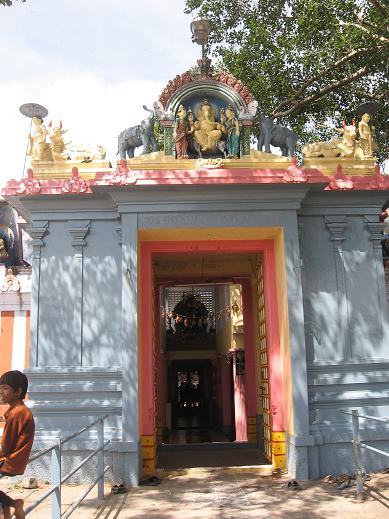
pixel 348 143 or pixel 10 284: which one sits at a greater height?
pixel 348 143

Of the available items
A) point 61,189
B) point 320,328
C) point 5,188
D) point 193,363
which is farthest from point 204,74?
point 193,363

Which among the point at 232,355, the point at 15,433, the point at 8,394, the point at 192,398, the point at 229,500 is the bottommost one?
A: the point at 192,398

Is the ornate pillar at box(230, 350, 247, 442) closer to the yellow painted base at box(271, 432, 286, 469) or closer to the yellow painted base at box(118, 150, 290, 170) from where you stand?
the yellow painted base at box(271, 432, 286, 469)

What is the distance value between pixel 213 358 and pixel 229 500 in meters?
13.9

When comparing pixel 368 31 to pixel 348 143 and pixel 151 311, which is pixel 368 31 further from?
pixel 151 311

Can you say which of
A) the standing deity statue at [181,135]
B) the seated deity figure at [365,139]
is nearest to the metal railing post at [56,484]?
the standing deity statue at [181,135]

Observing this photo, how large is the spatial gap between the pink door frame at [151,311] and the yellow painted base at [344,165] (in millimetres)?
1303

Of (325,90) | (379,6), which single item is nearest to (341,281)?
(379,6)

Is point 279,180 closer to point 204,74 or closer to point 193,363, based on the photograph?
point 204,74

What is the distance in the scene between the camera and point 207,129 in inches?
315

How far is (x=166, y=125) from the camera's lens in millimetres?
7949

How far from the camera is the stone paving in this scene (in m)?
5.34

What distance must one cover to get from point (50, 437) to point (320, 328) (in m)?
3.78

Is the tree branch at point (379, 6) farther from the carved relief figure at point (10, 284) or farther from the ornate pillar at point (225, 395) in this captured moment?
the ornate pillar at point (225, 395)
